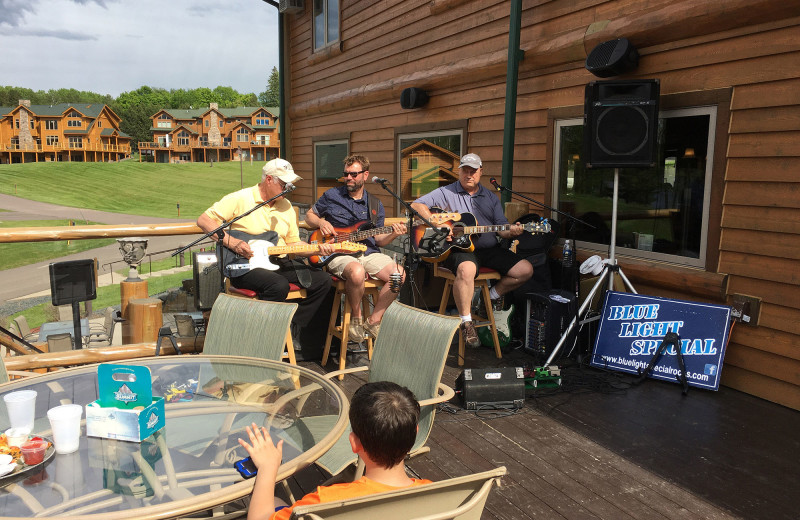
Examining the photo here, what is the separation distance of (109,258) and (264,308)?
2103 cm

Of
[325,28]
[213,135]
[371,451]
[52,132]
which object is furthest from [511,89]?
[52,132]

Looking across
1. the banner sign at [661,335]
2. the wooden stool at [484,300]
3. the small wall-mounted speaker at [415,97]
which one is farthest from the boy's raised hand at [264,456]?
the small wall-mounted speaker at [415,97]

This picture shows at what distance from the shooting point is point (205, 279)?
447 centimetres

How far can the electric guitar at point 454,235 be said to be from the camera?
4.23 meters

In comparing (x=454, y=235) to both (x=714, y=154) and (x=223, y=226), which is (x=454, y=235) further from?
(x=714, y=154)

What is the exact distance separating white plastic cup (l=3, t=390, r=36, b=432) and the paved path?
1193 centimetres

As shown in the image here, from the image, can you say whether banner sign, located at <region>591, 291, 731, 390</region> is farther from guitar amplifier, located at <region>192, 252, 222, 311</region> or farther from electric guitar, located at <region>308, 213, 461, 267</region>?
guitar amplifier, located at <region>192, 252, 222, 311</region>

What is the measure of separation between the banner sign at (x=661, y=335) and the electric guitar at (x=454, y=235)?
0.76 m

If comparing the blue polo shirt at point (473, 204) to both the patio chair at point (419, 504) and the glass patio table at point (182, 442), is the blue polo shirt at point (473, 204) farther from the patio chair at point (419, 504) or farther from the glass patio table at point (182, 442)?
the patio chair at point (419, 504)

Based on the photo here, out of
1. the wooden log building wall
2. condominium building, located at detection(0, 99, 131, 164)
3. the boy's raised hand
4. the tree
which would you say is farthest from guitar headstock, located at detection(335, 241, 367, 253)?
the tree

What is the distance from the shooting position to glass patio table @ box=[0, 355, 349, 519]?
4.81 ft

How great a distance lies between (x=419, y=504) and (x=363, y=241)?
330 cm

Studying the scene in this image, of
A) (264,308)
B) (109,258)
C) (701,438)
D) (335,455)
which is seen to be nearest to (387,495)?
(335,455)

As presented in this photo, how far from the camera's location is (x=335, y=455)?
2166 millimetres
